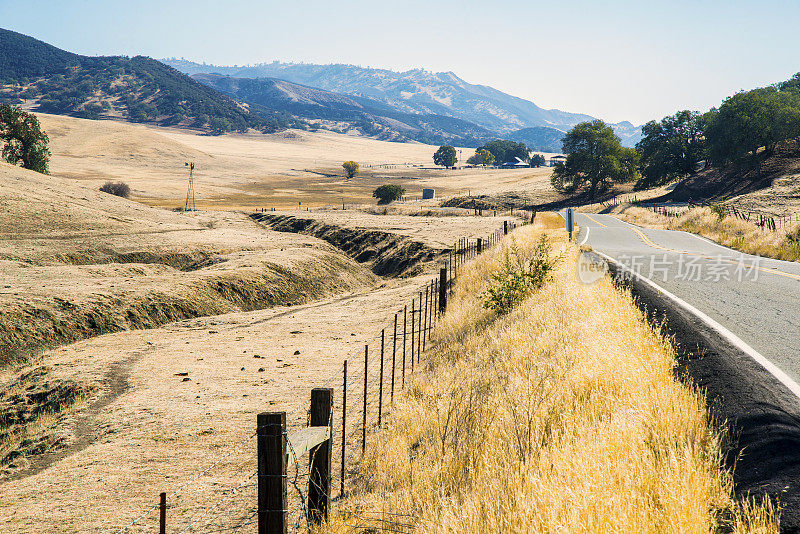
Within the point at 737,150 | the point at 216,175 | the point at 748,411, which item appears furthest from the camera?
the point at 216,175

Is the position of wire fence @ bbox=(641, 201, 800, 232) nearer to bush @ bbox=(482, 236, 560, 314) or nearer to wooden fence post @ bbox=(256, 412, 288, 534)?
bush @ bbox=(482, 236, 560, 314)

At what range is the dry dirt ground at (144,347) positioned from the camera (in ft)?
23.3

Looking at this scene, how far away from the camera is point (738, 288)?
1160cm

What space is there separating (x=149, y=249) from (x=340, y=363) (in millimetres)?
19417

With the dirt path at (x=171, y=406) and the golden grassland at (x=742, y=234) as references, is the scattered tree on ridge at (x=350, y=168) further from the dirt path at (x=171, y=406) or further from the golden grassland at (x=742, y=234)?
the dirt path at (x=171, y=406)

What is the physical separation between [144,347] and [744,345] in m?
14.4

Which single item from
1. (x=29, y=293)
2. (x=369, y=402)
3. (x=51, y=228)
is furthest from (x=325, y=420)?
(x=51, y=228)

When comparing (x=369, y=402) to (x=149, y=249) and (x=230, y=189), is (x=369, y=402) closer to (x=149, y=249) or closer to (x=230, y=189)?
(x=149, y=249)

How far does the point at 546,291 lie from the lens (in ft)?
40.3

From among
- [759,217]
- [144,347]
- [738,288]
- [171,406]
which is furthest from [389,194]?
[171,406]

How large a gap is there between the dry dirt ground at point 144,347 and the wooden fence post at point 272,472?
2.28 m

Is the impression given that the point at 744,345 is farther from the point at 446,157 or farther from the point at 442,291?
the point at 446,157

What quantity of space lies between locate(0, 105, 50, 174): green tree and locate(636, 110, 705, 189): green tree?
86.2m

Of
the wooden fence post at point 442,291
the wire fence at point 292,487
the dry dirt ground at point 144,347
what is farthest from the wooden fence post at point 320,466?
the wooden fence post at point 442,291
